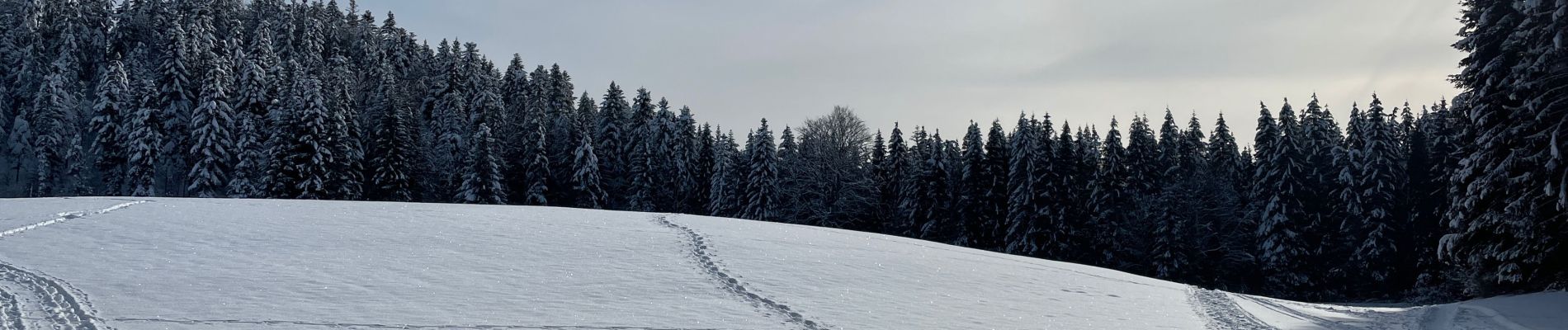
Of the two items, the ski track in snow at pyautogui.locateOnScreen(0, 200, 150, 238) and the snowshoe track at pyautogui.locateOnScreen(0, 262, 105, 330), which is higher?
the ski track in snow at pyautogui.locateOnScreen(0, 200, 150, 238)

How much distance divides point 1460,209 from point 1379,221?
37814mm

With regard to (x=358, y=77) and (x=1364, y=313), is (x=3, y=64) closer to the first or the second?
(x=358, y=77)

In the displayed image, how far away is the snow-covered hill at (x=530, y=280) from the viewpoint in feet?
52.0

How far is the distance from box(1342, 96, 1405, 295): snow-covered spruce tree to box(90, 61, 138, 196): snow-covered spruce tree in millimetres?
85284

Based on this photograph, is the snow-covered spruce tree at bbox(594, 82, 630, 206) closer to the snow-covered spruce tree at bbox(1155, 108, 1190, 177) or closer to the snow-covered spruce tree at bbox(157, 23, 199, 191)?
the snow-covered spruce tree at bbox(157, 23, 199, 191)

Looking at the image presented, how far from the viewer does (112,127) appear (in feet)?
256

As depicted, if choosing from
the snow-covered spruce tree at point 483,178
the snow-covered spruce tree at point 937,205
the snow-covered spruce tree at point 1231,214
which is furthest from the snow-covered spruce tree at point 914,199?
the snow-covered spruce tree at point 483,178

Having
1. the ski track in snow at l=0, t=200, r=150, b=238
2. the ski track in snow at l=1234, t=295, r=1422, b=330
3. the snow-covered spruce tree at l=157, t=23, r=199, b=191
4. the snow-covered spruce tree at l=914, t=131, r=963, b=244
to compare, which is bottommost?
the ski track in snow at l=1234, t=295, r=1422, b=330

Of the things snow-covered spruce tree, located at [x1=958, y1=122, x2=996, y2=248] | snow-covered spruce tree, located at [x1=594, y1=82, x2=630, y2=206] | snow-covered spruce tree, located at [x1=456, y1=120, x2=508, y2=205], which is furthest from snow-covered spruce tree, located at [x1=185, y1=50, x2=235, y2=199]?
snow-covered spruce tree, located at [x1=958, y1=122, x2=996, y2=248]

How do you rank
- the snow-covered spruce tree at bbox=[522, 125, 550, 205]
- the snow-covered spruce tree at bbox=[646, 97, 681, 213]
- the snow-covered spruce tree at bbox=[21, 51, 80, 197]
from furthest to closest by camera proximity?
the snow-covered spruce tree at bbox=[21, 51, 80, 197], the snow-covered spruce tree at bbox=[646, 97, 681, 213], the snow-covered spruce tree at bbox=[522, 125, 550, 205]

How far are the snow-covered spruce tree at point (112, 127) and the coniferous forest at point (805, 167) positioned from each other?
19cm

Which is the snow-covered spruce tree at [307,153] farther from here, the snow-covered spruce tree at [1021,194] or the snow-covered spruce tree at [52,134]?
the snow-covered spruce tree at [1021,194]

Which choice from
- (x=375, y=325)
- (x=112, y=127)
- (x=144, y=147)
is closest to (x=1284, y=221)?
(x=375, y=325)

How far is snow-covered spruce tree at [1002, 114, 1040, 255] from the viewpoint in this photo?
6906cm
